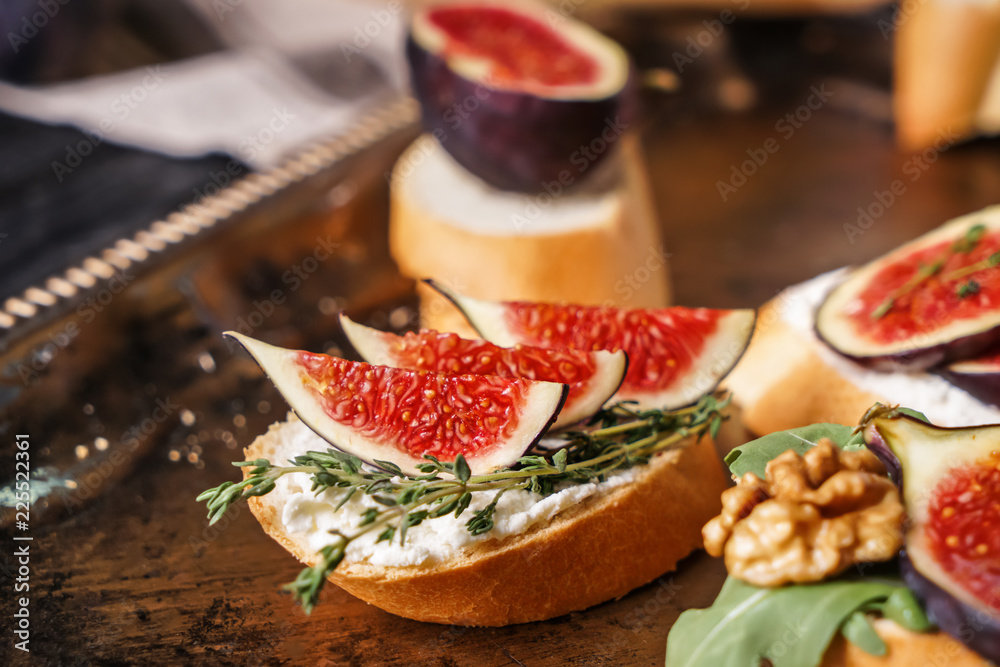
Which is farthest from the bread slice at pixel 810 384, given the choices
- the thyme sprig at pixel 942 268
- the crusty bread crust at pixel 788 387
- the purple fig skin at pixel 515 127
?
the purple fig skin at pixel 515 127

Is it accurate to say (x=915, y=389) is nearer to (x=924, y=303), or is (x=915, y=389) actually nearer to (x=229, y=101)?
(x=924, y=303)

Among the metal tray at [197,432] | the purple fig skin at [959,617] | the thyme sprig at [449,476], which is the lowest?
the metal tray at [197,432]

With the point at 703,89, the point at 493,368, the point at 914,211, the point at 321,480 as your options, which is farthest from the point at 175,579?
the point at 703,89

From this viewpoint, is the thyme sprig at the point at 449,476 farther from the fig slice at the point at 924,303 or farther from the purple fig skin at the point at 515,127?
the purple fig skin at the point at 515,127

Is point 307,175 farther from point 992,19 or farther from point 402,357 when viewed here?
point 992,19

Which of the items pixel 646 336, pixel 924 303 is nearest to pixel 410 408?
pixel 646 336

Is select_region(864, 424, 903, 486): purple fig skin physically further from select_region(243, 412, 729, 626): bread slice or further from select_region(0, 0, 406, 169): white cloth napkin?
select_region(0, 0, 406, 169): white cloth napkin
